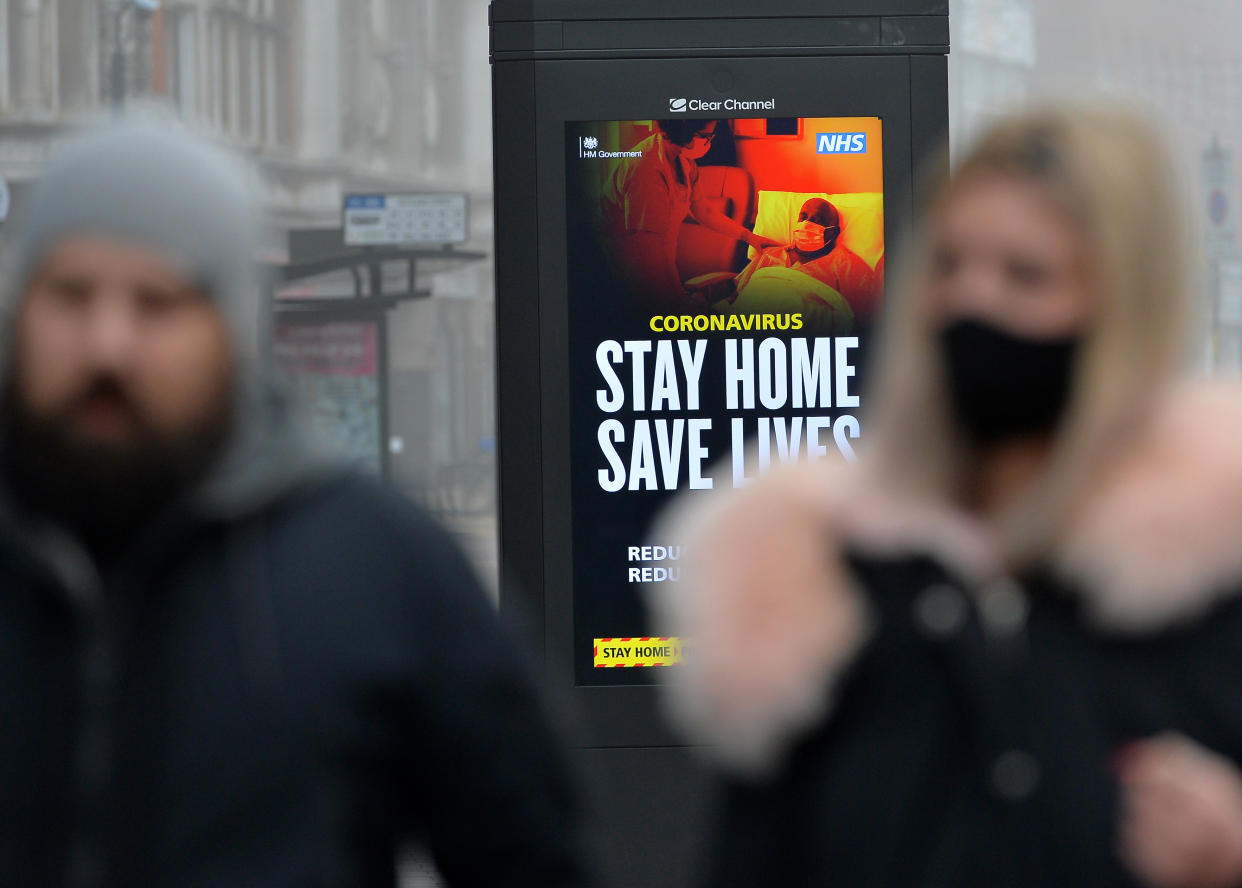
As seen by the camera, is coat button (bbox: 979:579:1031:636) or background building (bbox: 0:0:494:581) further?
background building (bbox: 0:0:494:581)

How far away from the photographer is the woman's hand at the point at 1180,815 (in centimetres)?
135

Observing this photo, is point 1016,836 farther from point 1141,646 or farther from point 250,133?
point 250,133

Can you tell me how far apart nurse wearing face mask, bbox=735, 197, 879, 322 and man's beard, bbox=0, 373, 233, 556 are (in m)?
2.59

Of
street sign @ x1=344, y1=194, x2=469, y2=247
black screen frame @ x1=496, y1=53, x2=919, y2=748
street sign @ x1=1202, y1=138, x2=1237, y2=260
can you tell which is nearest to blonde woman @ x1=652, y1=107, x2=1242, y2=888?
black screen frame @ x1=496, y1=53, x2=919, y2=748

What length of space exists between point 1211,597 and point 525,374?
2613 millimetres

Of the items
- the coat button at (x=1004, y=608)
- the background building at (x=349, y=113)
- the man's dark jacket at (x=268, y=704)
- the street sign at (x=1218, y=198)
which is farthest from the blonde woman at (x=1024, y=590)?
the background building at (x=349, y=113)

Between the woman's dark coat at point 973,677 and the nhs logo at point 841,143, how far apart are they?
2.57 meters

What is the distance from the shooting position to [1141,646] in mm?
1399

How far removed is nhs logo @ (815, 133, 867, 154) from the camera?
3979 mm

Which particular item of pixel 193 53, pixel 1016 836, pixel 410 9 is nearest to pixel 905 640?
pixel 1016 836

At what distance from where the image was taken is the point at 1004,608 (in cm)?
141

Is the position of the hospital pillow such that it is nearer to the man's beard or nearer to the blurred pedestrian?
the blurred pedestrian

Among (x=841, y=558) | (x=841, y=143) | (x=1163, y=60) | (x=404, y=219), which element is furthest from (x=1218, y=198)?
(x=841, y=558)

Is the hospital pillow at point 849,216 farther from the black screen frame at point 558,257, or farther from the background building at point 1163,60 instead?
the background building at point 1163,60
